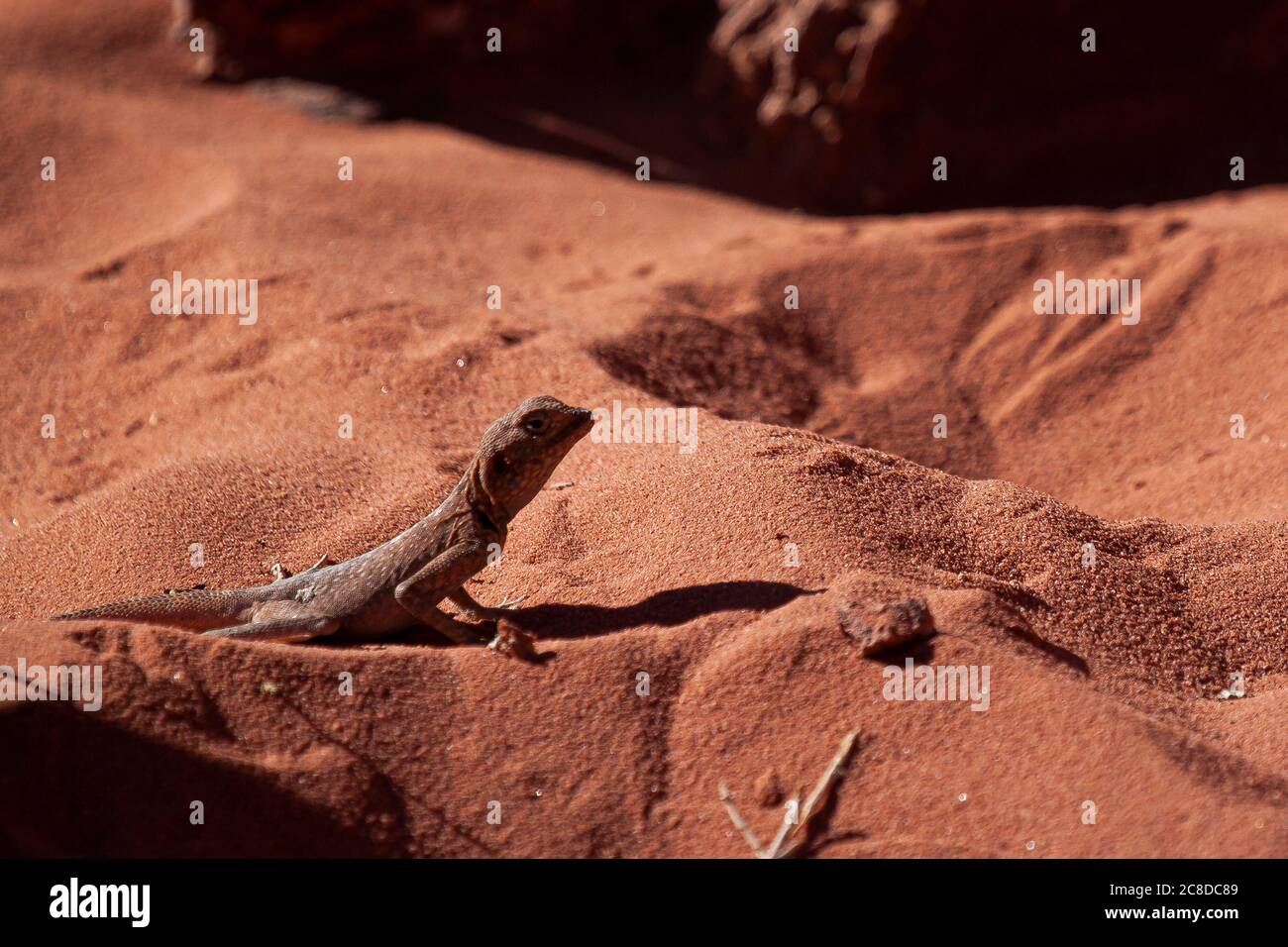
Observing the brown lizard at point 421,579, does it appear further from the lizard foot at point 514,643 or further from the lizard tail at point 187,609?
the lizard foot at point 514,643

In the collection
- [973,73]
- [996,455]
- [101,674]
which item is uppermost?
[973,73]

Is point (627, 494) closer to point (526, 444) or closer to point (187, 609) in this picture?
point (526, 444)

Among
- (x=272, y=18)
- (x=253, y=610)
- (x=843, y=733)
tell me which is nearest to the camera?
(x=843, y=733)

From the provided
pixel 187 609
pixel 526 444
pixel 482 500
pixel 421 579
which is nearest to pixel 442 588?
pixel 421 579

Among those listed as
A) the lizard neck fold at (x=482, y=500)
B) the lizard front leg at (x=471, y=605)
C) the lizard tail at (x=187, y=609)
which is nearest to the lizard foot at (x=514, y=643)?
the lizard front leg at (x=471, y=605)

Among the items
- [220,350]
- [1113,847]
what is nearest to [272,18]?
[220,350]

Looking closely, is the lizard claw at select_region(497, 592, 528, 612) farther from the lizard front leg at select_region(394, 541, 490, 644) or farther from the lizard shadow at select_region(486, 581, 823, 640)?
the lizard front leg at select_region(394, 541, 490, 644)

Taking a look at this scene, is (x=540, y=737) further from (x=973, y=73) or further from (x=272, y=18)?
(x=272, y=18)
